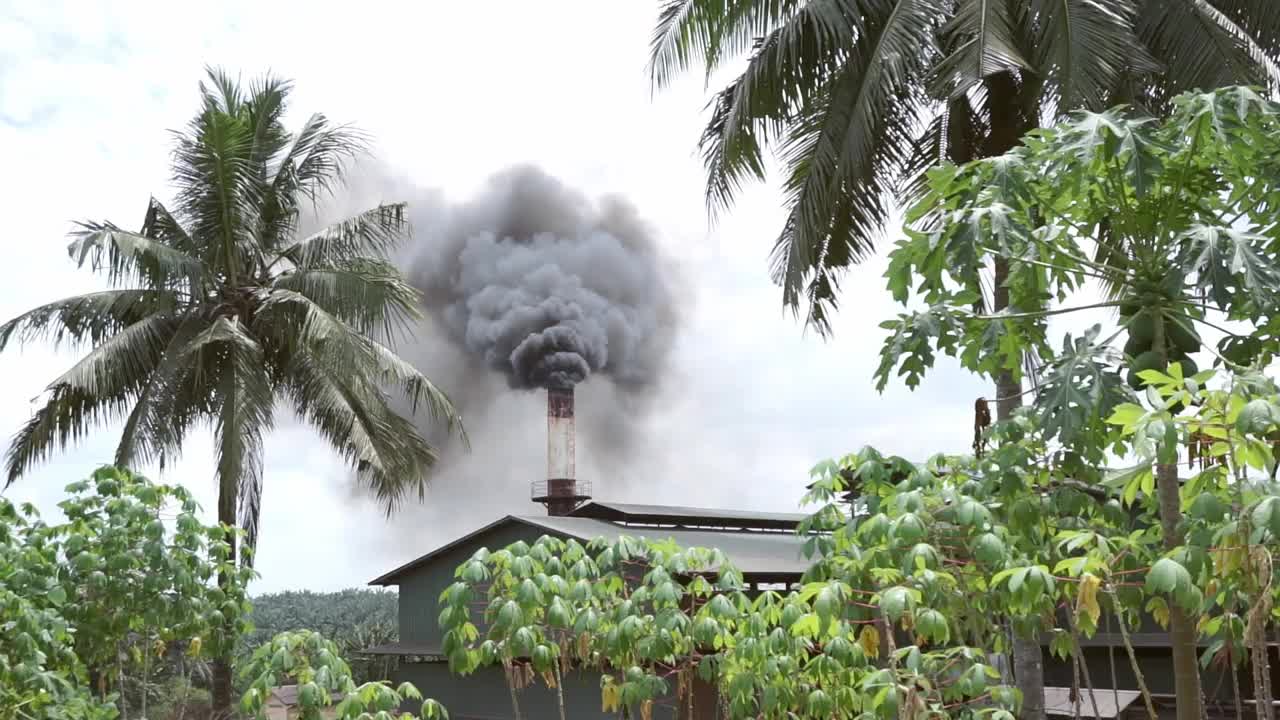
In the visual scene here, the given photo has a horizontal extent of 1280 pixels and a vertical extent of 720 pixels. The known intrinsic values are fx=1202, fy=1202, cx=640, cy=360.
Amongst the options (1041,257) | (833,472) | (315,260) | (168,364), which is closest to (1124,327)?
(1041,257)

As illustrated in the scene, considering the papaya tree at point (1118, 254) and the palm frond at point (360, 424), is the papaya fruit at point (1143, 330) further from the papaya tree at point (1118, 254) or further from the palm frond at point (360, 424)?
the palm frond at point (360, 424)

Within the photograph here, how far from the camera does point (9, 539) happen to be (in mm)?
9469

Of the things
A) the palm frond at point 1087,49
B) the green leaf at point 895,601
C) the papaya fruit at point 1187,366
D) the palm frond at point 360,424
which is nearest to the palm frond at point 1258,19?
the palm frond at point 1087,49

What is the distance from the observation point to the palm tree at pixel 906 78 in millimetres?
10328

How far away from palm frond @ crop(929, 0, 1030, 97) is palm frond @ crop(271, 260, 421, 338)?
10.3 meters

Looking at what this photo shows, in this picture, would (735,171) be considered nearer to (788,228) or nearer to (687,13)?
(788,228)

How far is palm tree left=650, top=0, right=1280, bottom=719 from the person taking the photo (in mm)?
10328

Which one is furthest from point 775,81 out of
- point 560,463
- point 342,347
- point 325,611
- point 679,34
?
point 325,611

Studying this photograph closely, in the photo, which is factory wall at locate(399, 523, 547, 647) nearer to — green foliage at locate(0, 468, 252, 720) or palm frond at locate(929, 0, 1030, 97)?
green foliage at locate(0, 468, 252, 720)

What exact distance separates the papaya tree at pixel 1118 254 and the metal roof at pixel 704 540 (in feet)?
38.5

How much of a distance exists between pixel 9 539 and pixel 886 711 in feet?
24.8

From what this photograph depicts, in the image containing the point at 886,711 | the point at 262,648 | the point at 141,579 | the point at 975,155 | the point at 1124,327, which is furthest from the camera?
the point at 975,155

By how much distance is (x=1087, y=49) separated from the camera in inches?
400

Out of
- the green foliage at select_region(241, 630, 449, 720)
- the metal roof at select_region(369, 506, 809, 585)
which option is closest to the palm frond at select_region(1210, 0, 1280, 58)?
the metal roof at select_region(369, 506, 809, 585)
